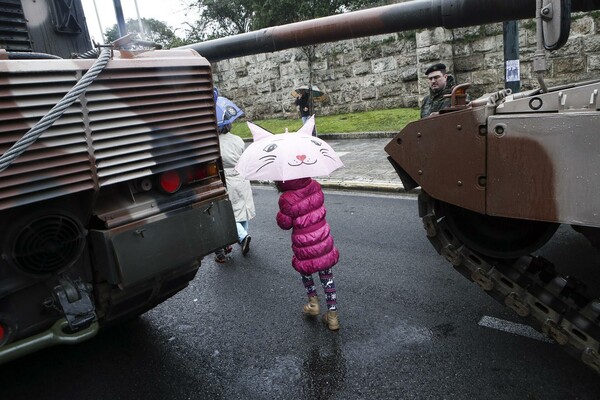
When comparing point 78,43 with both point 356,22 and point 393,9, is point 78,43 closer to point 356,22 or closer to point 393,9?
point 356,22

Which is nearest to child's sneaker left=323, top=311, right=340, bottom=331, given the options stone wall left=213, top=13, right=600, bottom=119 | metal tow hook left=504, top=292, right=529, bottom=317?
metal tow hook left=504, top=292, right=529, bottom=317

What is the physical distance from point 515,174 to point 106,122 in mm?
1887

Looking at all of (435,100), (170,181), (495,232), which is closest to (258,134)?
(170,181)

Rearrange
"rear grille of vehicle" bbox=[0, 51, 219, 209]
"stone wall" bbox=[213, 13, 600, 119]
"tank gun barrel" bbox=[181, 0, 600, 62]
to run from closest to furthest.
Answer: "rear grille of vehicle" bbox=[0, 51, 219, 209] < "tank gun barrel" bbox=[181, 0, 600, 62] < "stone wall" bbox=[213, 13, 600, 119]

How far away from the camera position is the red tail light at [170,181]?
2493 mm

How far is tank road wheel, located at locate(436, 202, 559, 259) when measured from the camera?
2.69 meters

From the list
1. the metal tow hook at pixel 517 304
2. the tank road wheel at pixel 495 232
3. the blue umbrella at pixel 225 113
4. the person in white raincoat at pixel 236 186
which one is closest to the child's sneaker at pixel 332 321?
the tank road wheel at pixel 495 232

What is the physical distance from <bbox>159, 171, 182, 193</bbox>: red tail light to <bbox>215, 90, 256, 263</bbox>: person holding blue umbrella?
1.89 meters

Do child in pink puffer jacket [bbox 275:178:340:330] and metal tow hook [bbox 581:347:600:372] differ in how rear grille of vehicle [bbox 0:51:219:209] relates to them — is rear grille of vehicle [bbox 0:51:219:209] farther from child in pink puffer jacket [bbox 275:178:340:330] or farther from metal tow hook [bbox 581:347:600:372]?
metal tow hook [bbox 581:347:600:372]

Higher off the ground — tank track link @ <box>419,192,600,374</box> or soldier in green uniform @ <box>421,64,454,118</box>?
soldier in green uniform @ <box>421,64,454,118</box>

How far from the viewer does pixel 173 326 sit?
3.54 meters

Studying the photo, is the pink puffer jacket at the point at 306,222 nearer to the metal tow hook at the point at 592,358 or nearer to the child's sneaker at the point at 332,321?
the child's sneaker at the point at 332,321

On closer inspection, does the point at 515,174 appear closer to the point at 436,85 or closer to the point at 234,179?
the point at 436,85

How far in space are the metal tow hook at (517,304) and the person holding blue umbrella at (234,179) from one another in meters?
2.60
